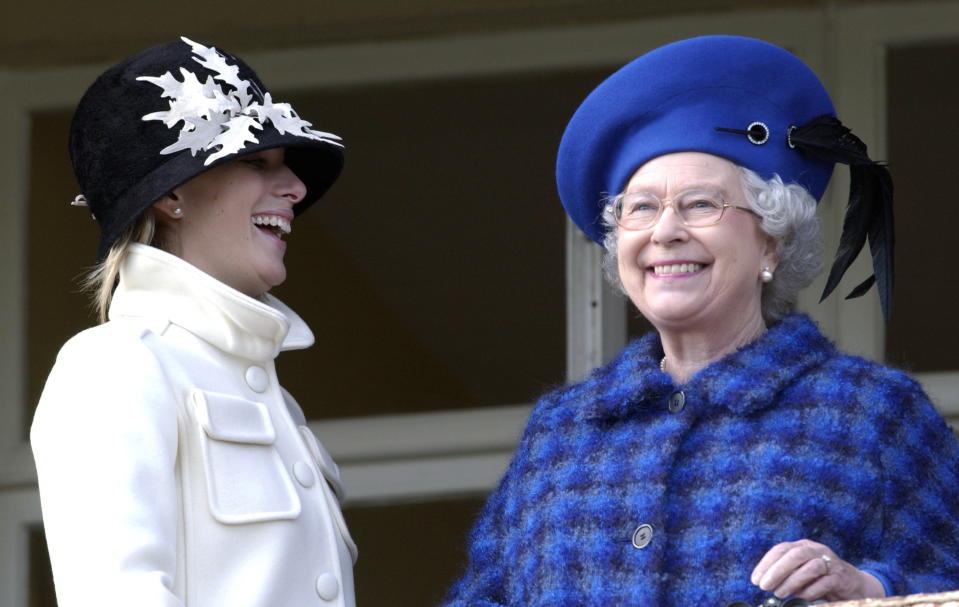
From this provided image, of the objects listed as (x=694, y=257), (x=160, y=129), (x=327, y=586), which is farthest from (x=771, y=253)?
(x=160, y=129)

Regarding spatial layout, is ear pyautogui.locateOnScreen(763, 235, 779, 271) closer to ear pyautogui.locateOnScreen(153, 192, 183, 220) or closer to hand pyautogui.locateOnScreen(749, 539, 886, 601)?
hand pyautogui.locateOnScreen(749, 539, 886, 601)

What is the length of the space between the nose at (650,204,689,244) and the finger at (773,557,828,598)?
0.71 m

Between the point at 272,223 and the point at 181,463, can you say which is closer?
the point at 181,463

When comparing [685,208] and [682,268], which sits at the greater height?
[685,208]

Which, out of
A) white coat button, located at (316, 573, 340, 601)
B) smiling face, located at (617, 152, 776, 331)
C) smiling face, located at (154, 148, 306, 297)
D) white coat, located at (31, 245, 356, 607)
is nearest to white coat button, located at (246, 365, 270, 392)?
white coat, located at (31, 245, 356, 607)

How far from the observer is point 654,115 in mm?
3963

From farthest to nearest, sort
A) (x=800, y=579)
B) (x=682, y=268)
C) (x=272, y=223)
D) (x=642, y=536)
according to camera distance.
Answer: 1. (x=272, y=223)
2. (x=682, y=268)
3. (x=642, y=536)
4. (x=800, y=579)

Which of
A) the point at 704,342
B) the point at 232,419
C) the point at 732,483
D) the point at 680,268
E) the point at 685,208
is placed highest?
the point at 685,208

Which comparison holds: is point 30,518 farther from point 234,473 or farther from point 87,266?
point 234,473

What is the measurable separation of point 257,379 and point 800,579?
3.64 ft

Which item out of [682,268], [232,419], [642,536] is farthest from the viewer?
[682,268]

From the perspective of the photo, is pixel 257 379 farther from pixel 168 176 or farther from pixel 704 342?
pixel 704 342

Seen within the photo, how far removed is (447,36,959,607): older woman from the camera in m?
3.60

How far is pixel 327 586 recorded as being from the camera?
3744 mm
